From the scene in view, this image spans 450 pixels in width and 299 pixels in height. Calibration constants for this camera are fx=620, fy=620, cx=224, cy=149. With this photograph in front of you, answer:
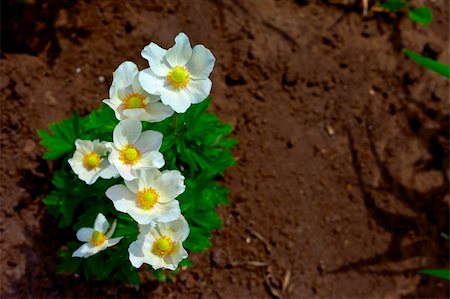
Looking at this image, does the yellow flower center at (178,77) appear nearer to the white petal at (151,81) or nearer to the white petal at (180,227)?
the white petal at (151,81)

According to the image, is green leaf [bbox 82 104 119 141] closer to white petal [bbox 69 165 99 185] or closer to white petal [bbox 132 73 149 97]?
white petal [bbox 69 165 99 185]

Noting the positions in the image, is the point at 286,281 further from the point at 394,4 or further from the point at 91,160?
the point at 394,4

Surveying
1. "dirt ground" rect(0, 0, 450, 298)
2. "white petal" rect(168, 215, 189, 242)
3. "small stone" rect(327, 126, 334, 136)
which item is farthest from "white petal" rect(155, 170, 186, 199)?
"small stone" rect(327, 126, 334, 136)

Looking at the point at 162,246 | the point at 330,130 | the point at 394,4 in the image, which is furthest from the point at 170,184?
the point at 394,4

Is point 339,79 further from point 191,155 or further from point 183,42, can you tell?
point 183,42

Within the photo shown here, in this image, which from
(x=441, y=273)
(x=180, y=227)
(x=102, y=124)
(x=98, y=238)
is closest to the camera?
(x=180, y=227)

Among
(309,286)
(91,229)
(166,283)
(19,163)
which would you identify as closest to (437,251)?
(309,286)

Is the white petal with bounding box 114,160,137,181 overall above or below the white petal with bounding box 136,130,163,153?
below
